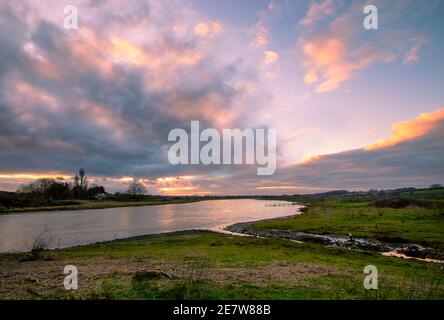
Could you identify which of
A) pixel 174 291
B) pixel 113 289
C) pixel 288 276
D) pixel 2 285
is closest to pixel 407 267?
pixel 288 276

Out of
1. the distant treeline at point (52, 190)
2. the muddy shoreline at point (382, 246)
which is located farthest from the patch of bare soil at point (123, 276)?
the distant treeline at point (52, 190)

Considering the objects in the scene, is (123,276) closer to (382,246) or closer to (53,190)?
(382,246)

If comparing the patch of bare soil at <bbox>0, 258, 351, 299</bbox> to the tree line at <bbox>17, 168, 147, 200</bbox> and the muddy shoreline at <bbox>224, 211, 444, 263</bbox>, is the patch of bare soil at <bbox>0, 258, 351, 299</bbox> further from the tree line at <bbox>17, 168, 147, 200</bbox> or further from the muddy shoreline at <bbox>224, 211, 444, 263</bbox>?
the tree line at <bbox>17, 168, 147, 200</bbox>

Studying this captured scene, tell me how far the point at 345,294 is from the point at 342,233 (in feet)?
118

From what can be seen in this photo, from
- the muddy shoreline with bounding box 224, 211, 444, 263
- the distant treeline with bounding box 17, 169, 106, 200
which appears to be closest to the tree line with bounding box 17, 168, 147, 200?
the distant treeline with bounding box 17, 169, 106, 200

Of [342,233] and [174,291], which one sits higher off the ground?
[174,291]

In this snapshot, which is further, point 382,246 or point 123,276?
point 382,246

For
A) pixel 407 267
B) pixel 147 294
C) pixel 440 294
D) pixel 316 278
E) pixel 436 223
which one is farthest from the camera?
pixel 436 223

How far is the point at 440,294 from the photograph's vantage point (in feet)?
42.2

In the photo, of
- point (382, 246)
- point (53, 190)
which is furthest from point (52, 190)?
point (382, 246)

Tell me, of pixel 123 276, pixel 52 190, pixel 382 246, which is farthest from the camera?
pixel 52 190

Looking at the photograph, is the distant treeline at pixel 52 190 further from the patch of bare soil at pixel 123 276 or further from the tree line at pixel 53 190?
the patch of bare soil at pixel 123 276
